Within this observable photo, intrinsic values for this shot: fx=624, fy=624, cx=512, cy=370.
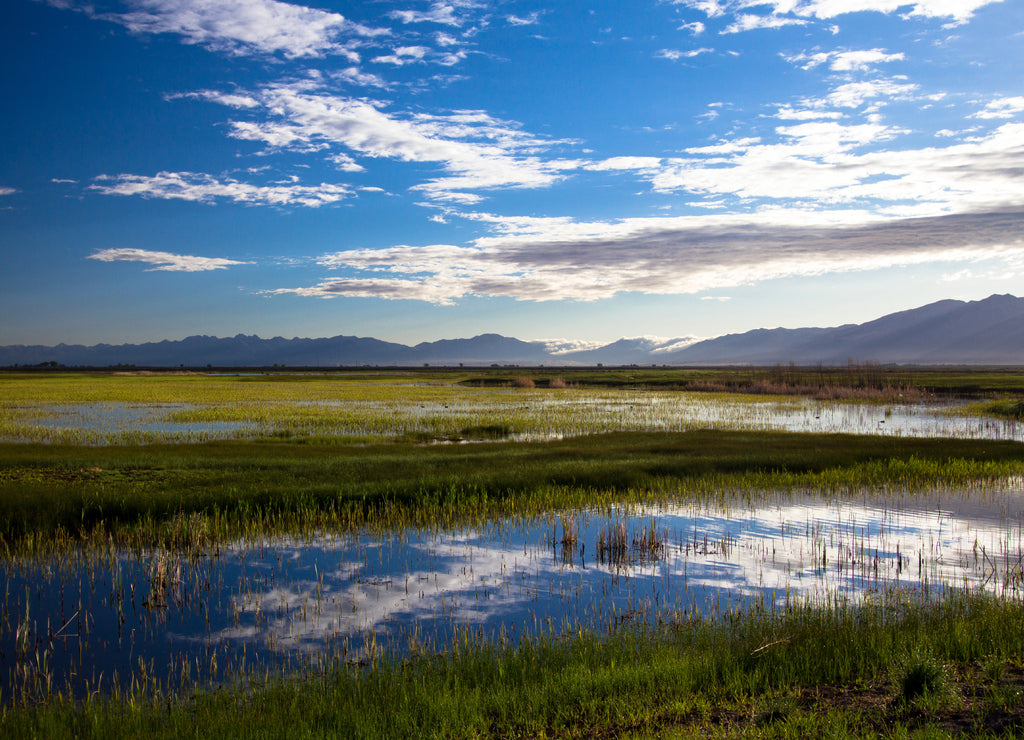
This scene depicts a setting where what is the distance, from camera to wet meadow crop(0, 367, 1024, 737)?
648 cm

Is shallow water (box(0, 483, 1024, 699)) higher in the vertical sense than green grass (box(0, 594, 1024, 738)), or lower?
lower

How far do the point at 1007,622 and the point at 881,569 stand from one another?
3.43 meters

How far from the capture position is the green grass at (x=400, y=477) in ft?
50.2

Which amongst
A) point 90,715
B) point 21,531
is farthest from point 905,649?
point 21,531

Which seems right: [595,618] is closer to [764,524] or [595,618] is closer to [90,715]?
[90,715]

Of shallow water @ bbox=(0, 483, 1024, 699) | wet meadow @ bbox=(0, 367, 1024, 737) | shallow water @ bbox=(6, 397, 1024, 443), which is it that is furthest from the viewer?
shallow water @ bbox=(6, 397, 1024, 443)

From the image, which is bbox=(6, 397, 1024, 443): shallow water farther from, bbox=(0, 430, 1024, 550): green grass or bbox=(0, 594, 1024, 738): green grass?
bbox=(0, 594, 1024, 738): green grass

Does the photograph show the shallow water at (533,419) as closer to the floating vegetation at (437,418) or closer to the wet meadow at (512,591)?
the floating vegetation at (437,418)

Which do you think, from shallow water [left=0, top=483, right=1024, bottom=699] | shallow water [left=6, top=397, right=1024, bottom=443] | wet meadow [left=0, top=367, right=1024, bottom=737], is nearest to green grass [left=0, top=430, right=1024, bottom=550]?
wet meadow [left=0, top=367, right=1024, bottom=737]

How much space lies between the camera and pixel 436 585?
11.2 m

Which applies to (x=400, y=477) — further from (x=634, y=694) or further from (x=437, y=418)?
(x=437, y=418)

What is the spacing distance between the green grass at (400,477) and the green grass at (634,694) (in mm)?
8018

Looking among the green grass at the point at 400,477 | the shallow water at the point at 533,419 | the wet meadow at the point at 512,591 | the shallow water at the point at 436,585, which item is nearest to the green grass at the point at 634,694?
the wet meadow at the point at 512,591

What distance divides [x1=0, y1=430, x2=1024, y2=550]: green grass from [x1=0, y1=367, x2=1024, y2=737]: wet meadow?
0.13 metres
